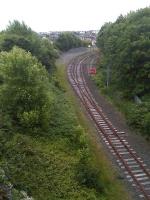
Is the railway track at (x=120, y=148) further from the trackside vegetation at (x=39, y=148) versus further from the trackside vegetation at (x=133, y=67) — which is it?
the trackside vegetation at (x=133, y=67)

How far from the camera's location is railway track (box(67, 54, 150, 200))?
1155 inches

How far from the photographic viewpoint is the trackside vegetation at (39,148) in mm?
25953

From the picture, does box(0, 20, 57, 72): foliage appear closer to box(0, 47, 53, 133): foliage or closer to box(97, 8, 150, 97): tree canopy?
box(97, 8, 150, 97): tree canopy

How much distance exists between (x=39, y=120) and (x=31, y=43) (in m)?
26.4

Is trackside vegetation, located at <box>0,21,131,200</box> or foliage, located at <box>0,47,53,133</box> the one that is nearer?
trackside vegetation, located at <box>0,21,131,200</box>

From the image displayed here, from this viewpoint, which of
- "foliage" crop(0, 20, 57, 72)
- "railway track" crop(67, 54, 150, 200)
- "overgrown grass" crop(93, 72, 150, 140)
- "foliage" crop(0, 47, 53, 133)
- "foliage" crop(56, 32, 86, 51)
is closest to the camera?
"railway track" crop(67, 54, 150, 200)

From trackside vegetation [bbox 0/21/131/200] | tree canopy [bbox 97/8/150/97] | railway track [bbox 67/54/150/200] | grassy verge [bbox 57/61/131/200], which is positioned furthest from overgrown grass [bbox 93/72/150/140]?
trackside vegetation [bbox 0/21/131/200]

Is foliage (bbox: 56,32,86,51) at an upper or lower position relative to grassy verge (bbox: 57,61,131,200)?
upper

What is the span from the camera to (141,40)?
48781 mm

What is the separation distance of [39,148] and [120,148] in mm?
7950

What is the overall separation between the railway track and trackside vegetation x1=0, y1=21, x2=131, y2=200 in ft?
5.24

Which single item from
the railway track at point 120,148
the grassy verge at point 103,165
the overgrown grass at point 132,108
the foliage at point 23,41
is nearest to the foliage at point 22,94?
the grassy verge at point 103,165

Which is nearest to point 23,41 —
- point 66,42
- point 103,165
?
point 103,165

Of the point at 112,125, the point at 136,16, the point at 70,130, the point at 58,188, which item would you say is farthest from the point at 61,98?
the point at 58,188
